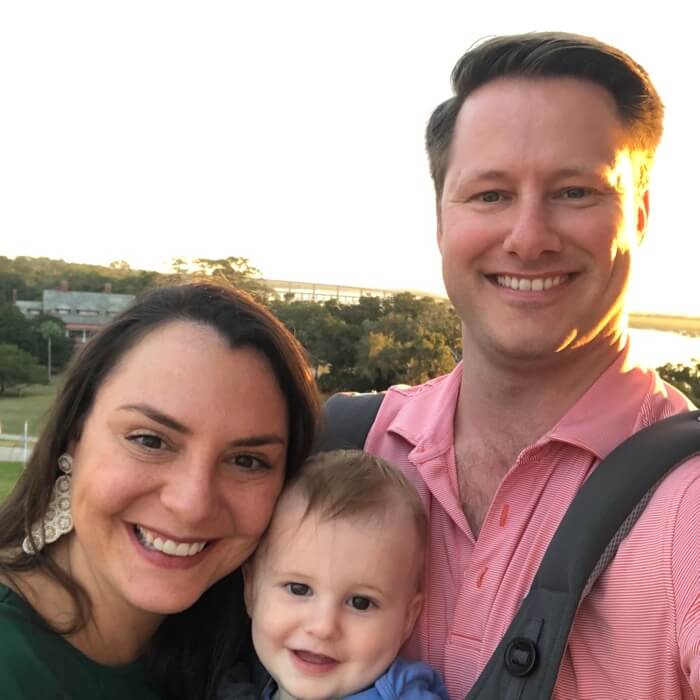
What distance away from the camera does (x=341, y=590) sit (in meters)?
2.17

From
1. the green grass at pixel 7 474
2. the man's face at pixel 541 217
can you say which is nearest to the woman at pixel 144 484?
the man's face at pixel 541 217

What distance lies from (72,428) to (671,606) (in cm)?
169

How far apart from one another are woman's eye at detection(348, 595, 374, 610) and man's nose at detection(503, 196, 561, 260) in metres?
1.20

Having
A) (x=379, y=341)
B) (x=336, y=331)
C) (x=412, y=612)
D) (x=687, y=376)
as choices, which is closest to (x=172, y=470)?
(x=412, y=612)

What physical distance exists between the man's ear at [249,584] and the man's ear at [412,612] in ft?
1.58

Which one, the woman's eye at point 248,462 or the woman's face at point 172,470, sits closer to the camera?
the woman's face at point 172,470

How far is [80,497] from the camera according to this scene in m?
2.17

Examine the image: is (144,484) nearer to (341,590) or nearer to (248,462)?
(248,462)

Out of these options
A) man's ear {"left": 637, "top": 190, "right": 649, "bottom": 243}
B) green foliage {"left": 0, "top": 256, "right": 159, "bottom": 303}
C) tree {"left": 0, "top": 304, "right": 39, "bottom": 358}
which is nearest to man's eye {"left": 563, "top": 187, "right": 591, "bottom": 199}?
man's ear {"left": 637, "top": 190, "right": 649, "bottom": 243}

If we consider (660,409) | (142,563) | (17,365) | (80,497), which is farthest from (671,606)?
(17,365)

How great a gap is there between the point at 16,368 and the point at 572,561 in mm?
43366

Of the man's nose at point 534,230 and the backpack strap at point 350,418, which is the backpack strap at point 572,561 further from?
the backpack strap at point 350,418

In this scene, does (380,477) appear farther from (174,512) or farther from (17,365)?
(17,365)

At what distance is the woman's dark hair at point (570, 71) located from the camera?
8.35 feet
